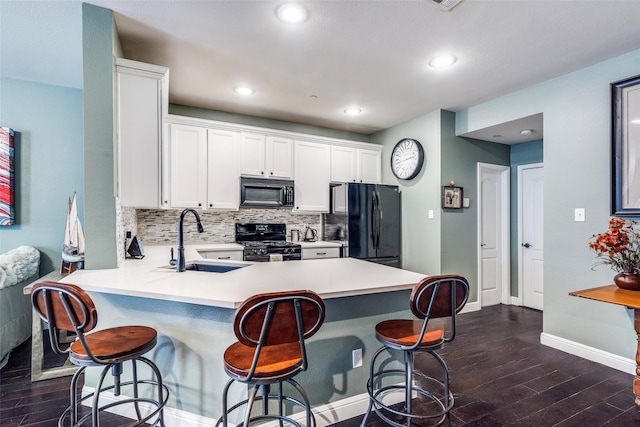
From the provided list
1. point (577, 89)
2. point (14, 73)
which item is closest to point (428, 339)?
point (577, 89)

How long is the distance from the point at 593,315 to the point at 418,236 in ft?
6.29

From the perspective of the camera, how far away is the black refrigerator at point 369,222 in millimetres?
4094

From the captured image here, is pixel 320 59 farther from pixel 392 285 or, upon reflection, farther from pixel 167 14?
pixel 392 285

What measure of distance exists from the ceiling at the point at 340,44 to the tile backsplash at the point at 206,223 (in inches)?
58.2

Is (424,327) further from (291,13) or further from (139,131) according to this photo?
(139,131)

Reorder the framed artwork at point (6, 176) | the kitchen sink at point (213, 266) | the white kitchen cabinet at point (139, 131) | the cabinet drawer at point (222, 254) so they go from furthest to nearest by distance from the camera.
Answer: the cabinet drawer at point (222, 254) → the framed artwork at point (6, 176) → the kitchen sink at point (213, 266) → the white kitchen cabinet at point (139, 131)

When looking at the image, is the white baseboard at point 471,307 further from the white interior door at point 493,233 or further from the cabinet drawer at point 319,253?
Answer: the cabinet drawer at point 319,253

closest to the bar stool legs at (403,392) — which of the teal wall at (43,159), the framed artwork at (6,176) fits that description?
the teal wall at (43,159)

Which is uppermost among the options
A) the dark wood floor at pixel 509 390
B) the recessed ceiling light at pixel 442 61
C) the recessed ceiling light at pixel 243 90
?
the recessed ceiling light at pixel 243 90

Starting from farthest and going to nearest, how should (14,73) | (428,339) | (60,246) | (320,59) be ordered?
1. (60,246)
2. (14,73)
3. (320,59)
4. (428,339)

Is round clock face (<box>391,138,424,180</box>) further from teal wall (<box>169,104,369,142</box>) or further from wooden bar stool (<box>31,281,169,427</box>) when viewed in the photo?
wooden bar stool (<box>31,281,169,427</box>)

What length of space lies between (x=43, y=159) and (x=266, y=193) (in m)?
2.41

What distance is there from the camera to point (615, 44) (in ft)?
8.00

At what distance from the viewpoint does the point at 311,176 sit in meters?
4.37
